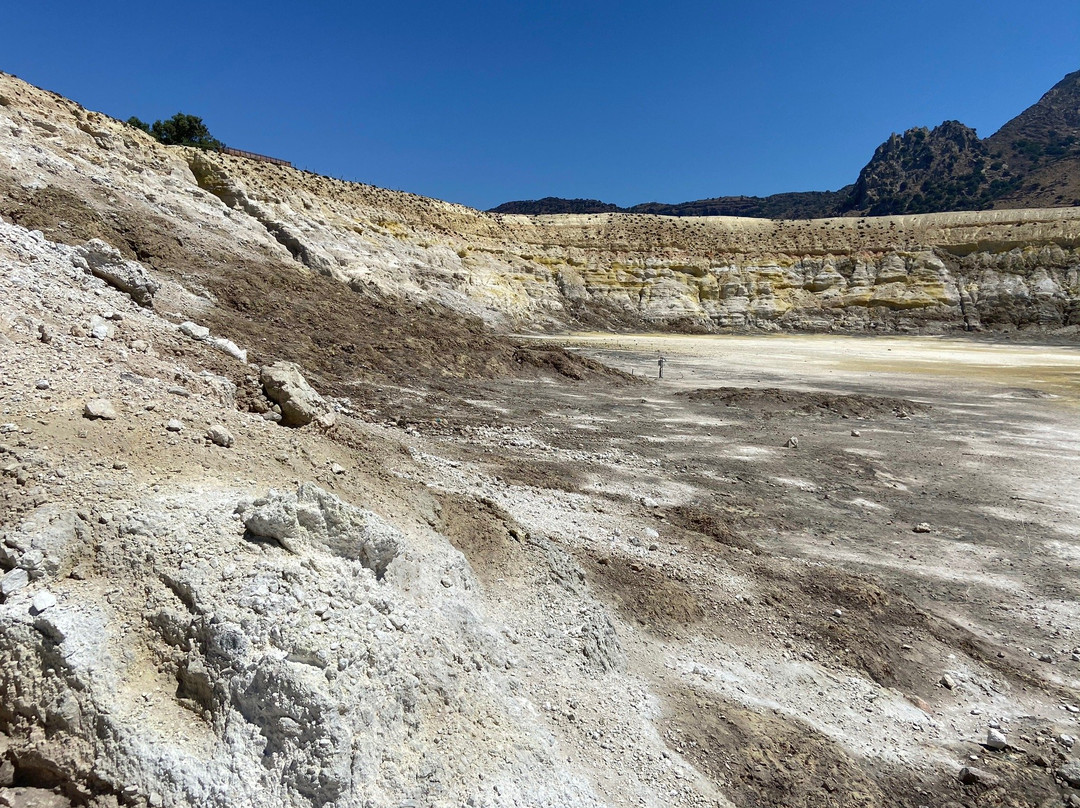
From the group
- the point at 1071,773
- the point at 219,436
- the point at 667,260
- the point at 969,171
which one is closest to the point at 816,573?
the point at 1071,773

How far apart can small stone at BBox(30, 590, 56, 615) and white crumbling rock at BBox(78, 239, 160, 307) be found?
305 inches

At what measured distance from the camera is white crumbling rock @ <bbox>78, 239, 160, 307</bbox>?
9.29 metres

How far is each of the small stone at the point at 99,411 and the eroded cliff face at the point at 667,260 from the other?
80.4 feet

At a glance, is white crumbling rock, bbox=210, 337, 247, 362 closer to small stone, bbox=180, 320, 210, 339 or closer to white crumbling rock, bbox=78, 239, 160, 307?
small stone, bbox=180, 320, 210, 339

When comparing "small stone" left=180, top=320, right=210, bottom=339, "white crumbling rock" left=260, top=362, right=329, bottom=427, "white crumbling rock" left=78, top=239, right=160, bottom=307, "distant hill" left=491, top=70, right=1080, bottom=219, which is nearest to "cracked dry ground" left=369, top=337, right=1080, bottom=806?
"white crumbling rock" left=260, top=362, right=329, bottom=427

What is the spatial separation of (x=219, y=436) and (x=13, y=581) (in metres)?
1.77

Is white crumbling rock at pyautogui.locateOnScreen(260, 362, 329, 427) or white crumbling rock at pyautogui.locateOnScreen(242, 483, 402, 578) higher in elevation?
white crumbling rock at pyautogui.locateOnScreen(260, 362, 329, 427)

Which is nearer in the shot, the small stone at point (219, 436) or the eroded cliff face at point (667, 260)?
the small stone at point (219, 436)

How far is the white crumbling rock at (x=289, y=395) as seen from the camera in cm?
623

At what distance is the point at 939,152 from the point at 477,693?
166349mm

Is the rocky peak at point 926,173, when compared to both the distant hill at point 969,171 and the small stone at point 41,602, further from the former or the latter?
the small stone at point 41,602

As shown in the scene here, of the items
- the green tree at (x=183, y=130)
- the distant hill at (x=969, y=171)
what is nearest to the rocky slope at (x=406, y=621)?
the green tree at (x=183, y=130)

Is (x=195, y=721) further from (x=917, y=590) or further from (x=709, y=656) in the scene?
(x=917, y=590)

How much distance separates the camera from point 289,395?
6.25 m
